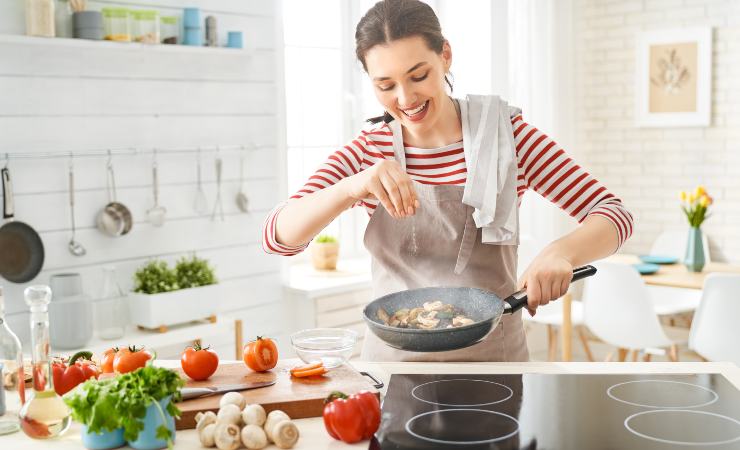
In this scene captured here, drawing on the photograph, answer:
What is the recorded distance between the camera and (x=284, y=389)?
168 cm

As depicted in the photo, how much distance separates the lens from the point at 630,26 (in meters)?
5.39

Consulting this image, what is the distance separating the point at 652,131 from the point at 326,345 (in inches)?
160

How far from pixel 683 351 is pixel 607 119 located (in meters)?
1.56

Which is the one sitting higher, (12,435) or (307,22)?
(307,22)

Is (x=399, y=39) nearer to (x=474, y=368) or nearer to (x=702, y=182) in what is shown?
(x=474, y=368)

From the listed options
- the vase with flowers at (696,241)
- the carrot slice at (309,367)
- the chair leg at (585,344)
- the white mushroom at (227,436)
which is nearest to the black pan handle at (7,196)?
the carrot slice at (309,367)

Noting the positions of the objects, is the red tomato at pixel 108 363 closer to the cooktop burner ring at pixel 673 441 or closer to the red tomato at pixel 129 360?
the red tomato at pixel 129 360

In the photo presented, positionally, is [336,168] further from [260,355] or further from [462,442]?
[462,442]

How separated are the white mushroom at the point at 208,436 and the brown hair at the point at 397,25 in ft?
3.16

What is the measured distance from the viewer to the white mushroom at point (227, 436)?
4.69 feet

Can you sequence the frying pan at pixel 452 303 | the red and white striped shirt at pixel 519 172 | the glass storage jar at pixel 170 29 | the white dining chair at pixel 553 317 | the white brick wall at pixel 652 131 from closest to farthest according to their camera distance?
the frying pan at pixel 452 303 < the red and white striped shirt at pixel 519 172 < the glass storage jar at pixel 170 29 < the white dining chair at pixel 553 317 < the white brick wall at pixel 652 131

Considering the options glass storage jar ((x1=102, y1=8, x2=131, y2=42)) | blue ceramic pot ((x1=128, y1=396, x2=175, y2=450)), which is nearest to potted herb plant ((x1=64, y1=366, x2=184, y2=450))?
blue ceramic pot ((x1=128, y1=396, x2=175, y2=450))

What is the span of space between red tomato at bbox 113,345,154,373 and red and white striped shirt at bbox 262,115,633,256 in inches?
18.2

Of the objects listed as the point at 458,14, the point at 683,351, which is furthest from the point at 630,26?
the point at 683,351
